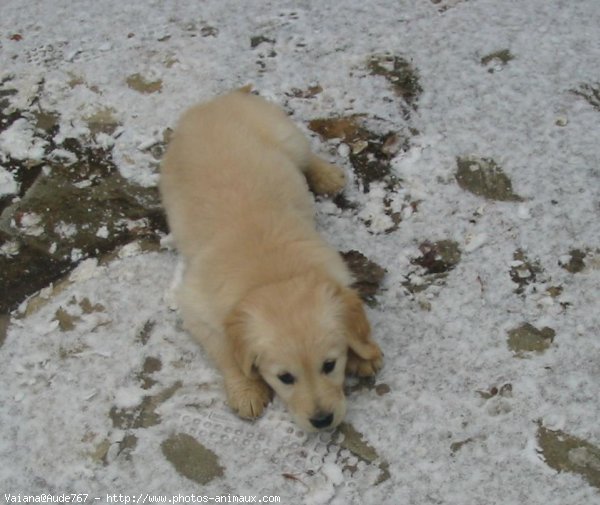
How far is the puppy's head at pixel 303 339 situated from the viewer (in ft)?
9.50

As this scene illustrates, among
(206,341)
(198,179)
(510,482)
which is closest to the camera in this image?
(510,482)

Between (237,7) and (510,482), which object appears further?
(237,7)

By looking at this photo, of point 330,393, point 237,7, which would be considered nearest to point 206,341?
point 330,393

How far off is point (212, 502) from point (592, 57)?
3.54 metres

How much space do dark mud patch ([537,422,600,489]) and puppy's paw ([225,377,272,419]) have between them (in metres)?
1.20

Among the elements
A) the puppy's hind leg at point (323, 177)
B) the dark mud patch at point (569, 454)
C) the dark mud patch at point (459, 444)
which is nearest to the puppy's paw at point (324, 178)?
the puppy's hind leg at point (323, 177)

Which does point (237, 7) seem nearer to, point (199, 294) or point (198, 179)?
point (198, 179)

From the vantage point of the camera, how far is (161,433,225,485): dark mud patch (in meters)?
3.09

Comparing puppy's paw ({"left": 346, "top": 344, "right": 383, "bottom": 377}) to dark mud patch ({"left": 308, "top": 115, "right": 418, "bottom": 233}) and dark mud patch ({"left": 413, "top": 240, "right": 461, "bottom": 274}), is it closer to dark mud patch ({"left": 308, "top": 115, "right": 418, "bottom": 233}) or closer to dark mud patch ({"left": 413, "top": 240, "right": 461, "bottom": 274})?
dark mud patch ({"left": 413, "top": 240, "right": 461, "bottom": 274})

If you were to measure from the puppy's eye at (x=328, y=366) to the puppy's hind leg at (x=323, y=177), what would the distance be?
4.57 feet

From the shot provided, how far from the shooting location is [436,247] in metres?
3.79

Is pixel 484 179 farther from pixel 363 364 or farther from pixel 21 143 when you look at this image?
pixel 21 143

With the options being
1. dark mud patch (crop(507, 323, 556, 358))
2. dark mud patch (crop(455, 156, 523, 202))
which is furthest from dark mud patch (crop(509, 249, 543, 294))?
dark mud patch (crop(455, 156, 523, 202))

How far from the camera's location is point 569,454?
2.96 meters
